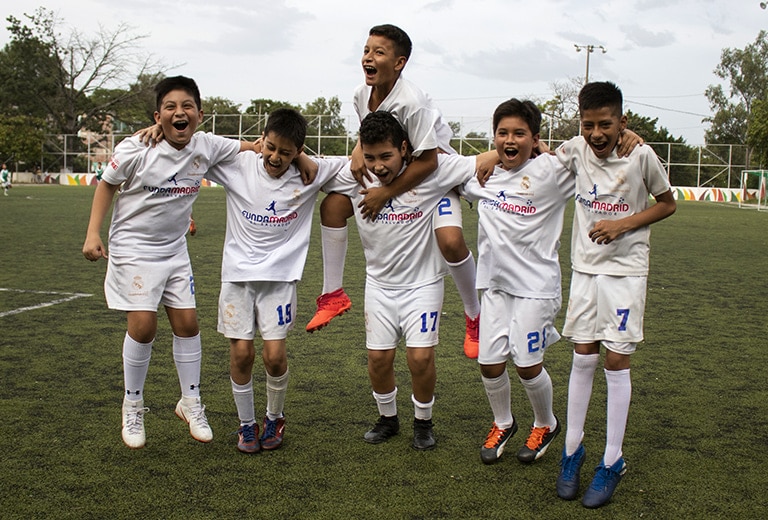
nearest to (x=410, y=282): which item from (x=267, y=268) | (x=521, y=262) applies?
(x=521, y=262)

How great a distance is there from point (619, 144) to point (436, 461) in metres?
1.80

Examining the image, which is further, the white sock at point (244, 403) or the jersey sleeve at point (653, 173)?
the white sock at point (244, 403)

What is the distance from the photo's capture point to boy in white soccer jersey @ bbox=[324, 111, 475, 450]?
14.1 ft

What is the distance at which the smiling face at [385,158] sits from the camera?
4.16 meters

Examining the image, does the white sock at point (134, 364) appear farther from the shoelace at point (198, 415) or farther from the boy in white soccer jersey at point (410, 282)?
the boy in white soccer jersey at point (410, 282)

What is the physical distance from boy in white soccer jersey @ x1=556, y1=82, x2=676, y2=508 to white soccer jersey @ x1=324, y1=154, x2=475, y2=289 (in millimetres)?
804

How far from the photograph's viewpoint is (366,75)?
4.24 metres

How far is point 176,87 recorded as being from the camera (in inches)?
169

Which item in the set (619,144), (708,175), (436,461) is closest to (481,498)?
(436,461)

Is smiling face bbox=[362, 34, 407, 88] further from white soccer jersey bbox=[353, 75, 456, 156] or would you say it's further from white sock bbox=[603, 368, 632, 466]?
white sock bbox=[603, 368, 632, 466]

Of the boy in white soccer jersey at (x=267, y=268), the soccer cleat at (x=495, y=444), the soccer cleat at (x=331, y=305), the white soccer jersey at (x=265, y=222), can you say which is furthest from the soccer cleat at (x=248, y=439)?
the soccer cleat at (x=495, y=444)

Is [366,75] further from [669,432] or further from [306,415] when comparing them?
[669,432]

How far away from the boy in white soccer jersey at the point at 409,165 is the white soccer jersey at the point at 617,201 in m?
0.75

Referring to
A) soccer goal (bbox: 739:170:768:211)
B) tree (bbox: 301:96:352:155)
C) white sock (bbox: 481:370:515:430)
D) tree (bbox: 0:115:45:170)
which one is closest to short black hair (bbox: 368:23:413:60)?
white sock (bbox: 481:370:515:430)
